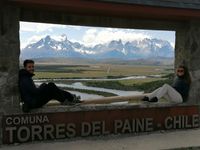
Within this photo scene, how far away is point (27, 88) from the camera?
343 inches

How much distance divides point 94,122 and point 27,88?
5.03 feet

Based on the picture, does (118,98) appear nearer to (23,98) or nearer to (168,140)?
(168,140)

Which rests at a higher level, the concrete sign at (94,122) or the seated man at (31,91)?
the seated man at (31,91)

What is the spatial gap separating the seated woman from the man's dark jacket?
2.69 meters

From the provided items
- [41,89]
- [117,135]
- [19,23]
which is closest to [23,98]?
[41,89]

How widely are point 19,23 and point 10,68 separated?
0.83 meters

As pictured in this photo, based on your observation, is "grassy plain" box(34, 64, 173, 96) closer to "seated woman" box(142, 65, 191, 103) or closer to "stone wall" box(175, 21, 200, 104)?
"stone wall" box(175, 21, 200, 104)

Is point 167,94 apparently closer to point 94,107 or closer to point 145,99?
point 145,99

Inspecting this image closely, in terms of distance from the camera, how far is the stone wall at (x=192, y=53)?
10555 millimetres

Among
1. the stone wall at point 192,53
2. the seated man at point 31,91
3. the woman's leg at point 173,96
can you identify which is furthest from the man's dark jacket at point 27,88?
the stone wall at point 192,53

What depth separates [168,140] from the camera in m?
9.21

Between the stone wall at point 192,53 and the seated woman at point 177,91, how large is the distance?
196 millimetres

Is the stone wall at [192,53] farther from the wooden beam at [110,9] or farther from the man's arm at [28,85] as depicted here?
the man's arm at [28,85]

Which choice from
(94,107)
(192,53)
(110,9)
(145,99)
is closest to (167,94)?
(145,99)
